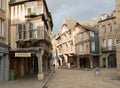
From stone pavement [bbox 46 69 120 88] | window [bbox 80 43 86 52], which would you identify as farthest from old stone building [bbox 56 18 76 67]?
stone pavement [bbox 46 69 120 88]

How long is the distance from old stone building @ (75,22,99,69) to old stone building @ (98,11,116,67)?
2.01 m

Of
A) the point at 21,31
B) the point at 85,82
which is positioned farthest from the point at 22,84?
the point at 21,31

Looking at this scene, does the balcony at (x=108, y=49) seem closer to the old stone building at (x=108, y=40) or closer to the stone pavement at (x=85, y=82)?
the old stone building at (x=108, y=40)

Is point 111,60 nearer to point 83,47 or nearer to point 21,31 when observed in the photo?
point 83,47

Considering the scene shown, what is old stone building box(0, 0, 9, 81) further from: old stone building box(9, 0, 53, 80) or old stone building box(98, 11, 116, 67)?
old stone building box(98, 11, 116, 67)

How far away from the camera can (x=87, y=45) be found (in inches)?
1857

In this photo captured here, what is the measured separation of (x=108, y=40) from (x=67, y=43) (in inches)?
602

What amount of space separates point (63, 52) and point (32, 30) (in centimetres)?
3571

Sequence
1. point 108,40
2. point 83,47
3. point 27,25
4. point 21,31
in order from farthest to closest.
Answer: point 83,47 → point 108,40 → point 21,31 → point 27,25

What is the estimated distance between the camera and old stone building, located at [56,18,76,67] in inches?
2176

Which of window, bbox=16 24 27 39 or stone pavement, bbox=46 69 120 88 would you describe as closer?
Result: stone pavement, bbox=46 69 120 88

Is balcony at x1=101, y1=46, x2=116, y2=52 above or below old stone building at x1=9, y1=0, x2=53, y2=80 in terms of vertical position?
below

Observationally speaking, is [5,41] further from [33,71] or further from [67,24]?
[67,24]

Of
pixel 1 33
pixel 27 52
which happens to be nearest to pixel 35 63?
pixel 27 52
